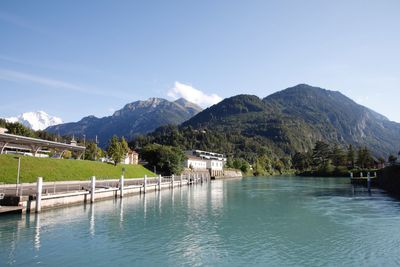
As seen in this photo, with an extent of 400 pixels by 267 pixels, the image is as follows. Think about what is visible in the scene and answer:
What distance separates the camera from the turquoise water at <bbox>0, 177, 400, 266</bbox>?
21359mm

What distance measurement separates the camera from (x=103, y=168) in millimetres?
75375

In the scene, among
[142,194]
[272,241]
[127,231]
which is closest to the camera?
[272,241]

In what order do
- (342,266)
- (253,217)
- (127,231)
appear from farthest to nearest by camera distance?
(253,217)
(127,231)
(342,266)

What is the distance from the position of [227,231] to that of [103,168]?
50481 mm

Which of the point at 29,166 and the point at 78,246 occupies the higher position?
the point at 29,166

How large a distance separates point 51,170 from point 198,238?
3633 cm

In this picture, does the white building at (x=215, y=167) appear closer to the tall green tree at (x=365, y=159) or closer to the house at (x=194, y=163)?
the house at (x=194, y=163)

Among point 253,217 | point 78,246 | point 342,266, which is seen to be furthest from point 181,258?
point 253,217

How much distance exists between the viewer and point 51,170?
55375mm

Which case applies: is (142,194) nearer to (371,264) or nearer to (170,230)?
(170,230)

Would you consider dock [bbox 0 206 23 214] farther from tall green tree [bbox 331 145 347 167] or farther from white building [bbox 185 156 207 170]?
tall green tree [bbox 331 145 347 167]

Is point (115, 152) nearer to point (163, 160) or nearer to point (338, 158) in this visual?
point (163, 160)

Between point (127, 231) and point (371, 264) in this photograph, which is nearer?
point (371, 264)

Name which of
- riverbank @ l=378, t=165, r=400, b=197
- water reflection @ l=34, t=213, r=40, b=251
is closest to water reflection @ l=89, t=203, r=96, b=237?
water reflection @ l=34, t=213, r=40, b=251
